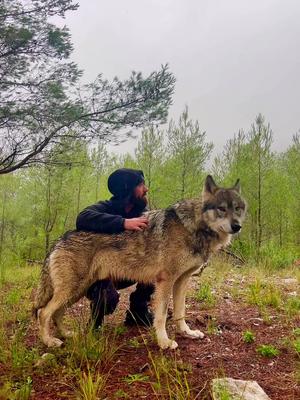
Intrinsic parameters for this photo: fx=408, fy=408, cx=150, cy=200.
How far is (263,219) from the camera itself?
16500 millimetres

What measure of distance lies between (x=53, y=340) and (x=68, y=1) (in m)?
5.22

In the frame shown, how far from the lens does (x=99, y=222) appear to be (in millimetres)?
3861

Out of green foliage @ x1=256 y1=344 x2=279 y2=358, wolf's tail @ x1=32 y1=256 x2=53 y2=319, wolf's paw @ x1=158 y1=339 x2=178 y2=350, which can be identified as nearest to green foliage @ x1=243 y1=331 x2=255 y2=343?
green foliage @ x1=256 y1=344 x2=279 y2=358

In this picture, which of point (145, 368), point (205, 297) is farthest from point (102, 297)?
point (205, 297)

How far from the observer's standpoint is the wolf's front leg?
11.5 feet

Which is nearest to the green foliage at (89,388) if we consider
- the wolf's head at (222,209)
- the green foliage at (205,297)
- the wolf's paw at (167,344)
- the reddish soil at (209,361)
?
the reddish soil at (209,361)

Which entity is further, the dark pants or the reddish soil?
the dark pants

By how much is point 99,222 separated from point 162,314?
1.03 meters

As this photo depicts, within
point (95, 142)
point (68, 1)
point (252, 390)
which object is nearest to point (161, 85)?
point (95, 142)

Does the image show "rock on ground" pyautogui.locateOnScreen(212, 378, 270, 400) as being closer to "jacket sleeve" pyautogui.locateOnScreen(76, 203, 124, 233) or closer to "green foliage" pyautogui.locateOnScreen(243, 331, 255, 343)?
"green foliage" pyautogui.locateOnScreen(243, 331, 255, 343)

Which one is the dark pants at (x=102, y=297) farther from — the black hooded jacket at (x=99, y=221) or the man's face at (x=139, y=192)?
the man's face at (x=139, y=192)

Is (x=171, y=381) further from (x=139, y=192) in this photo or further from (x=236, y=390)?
(x=139, y=192)

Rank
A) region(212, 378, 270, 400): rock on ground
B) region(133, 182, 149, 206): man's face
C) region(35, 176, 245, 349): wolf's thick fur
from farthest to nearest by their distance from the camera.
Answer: region(133, 182, 149, 206): man's face → region(35, 176, 245, 349): wolf's thick fur → region(212, 378, 270, 400): rock on ground

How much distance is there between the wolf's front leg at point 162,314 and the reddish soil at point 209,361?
3.7 inches
